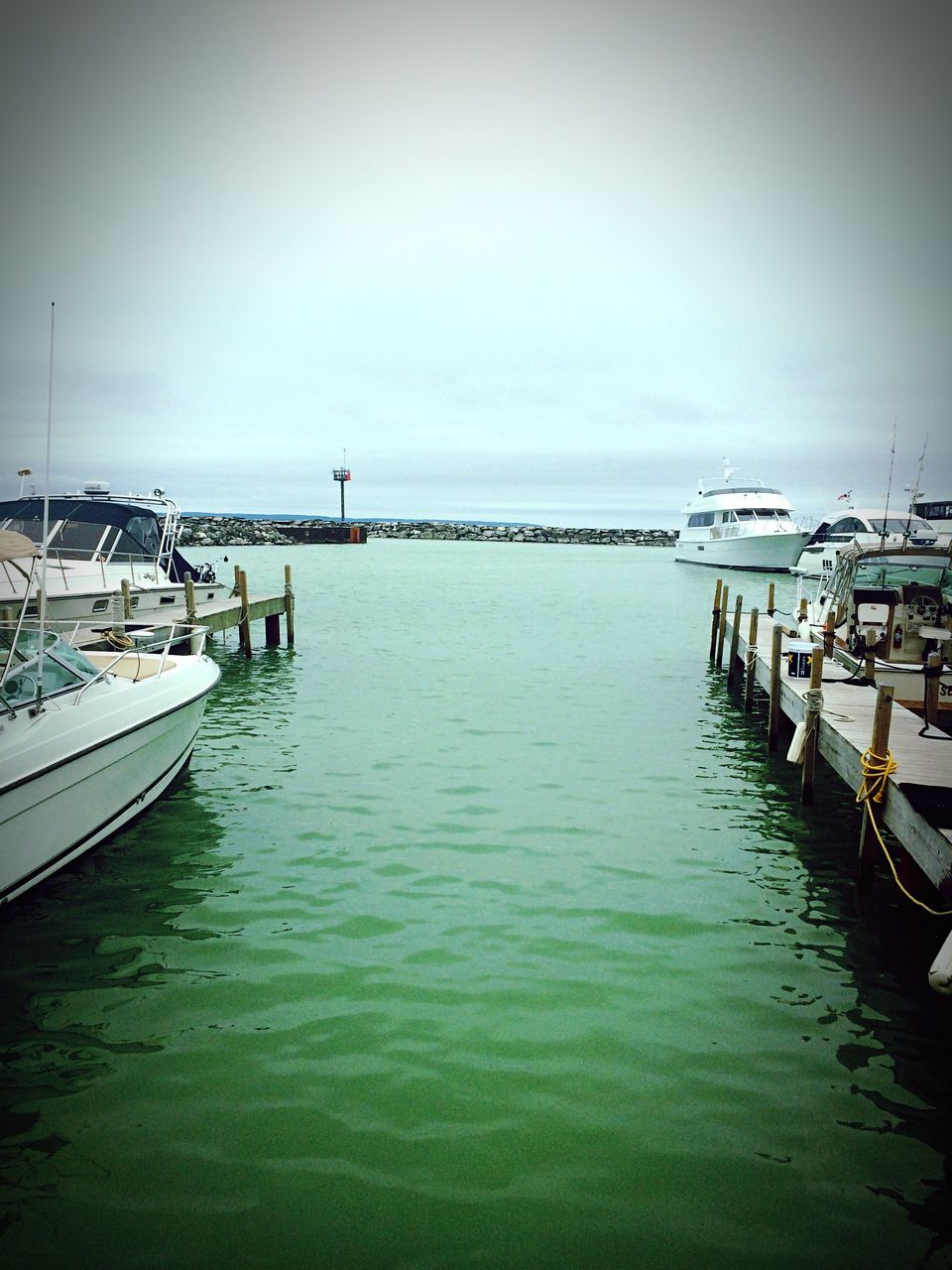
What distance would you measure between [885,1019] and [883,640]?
8900 millimetres

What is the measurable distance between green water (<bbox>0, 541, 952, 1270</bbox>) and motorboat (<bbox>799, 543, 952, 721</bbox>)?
7.49ft

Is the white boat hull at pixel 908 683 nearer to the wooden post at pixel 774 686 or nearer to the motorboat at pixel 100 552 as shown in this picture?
the wooden post at pixel 774 686

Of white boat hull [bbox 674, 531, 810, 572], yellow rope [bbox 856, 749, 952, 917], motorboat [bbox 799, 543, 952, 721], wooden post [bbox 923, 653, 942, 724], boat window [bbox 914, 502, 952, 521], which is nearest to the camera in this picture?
yellow rope [bbox 856, 749, 952, 917]

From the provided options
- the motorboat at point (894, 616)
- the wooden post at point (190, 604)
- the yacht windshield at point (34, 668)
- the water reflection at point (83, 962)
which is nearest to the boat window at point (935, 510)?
the motorboat at point (894, 616)

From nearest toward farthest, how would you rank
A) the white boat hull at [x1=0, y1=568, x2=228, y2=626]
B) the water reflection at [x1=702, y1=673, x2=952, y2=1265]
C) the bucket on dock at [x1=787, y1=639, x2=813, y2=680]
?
1. the water reflection at [x1=702, y1=673, x2=952, y2=1265]
2. the bucket on dock at [x1=787, y1=639, x2=813, y2=680]
3. the white boat hull at [x1=0, y1=568, x2=228, y2=626]

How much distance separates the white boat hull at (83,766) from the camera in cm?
684

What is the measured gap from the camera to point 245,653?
22.1 m

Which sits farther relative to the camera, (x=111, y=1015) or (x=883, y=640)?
(x=883, y=640)

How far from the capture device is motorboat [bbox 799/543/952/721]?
40.5 feet

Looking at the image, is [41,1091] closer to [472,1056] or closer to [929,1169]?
[472,1056]

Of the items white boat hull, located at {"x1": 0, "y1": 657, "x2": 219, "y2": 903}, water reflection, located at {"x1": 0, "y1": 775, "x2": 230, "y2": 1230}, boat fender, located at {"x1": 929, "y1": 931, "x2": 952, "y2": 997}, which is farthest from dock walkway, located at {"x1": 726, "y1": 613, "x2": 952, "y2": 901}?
white boat hull, located at {"x1": 0, "y1": 657, "x2": 219, "y2": 903}

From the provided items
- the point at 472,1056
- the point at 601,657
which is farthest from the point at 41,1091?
the point at 601,657

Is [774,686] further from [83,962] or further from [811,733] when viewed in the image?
[83,962]

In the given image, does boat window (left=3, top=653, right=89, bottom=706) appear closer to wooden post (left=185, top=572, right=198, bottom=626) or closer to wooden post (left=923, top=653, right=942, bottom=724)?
wooden post (left=923, top=653, right=942, bottom=724)
